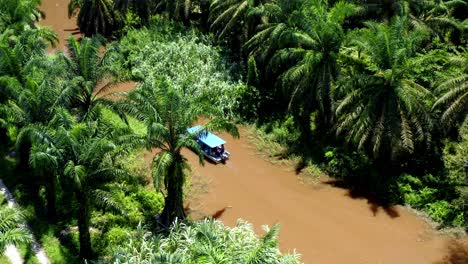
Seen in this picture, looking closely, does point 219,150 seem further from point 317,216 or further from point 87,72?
point 87,72

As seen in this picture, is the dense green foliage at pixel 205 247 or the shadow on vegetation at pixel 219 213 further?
the shadow on vegetation at pixel 219 213

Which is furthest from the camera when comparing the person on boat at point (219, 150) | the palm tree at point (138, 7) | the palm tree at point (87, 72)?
the palm tree at point (138, 7)

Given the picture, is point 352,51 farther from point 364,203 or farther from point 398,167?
point 364,203

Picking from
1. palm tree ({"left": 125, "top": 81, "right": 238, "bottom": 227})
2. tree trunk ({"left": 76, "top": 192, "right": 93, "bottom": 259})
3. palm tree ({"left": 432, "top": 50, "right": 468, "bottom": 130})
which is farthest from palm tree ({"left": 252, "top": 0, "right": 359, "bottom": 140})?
tree trunk ({"left": 76, "top": 192, "right": 93, "bottom": 259})

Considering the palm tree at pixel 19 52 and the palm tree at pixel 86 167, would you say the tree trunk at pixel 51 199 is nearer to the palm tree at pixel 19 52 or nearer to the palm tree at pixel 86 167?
the palm tree at pixel 86 167

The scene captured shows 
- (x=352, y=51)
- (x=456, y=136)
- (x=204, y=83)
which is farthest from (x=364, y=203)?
(x=204, y=83)

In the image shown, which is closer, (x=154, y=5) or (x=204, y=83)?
(x=204, y=83)

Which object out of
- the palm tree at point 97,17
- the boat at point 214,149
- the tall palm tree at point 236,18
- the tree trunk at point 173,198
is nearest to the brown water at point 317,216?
the boat at point 214,149
